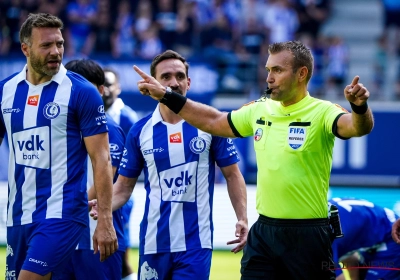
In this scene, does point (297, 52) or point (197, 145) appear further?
point (197, 145)

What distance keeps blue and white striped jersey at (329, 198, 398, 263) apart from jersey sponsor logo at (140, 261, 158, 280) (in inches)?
61.1

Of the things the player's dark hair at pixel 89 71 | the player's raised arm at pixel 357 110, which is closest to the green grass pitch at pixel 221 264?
the player's dark hair at pixel 89 71

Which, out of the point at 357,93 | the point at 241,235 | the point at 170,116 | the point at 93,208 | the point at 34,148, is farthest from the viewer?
the point at 170,116

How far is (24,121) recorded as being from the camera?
19.3ft

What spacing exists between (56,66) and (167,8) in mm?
13129

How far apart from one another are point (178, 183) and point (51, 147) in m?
1.08

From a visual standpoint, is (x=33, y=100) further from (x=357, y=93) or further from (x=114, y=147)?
(x=357, y=93)

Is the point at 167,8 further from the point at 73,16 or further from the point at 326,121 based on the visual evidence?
the point at 326,121

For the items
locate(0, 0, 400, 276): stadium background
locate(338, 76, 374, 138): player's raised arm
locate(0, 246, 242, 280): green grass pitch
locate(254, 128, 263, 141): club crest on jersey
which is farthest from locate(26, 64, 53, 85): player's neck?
locate(0, 0, 400, 276): stadium background

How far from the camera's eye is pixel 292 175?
538cm

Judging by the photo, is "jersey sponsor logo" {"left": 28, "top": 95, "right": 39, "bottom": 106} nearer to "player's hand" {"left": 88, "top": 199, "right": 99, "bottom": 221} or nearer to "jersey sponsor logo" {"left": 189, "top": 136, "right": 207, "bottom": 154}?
"player's hand" {"left": 88, "top": 199, "right": 99, "bottom": 221}

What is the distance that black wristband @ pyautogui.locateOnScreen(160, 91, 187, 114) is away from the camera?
569 centimetres

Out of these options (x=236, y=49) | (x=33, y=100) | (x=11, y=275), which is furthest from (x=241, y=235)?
(x=236, y=49)

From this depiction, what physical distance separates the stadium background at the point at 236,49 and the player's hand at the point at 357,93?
1124cm
